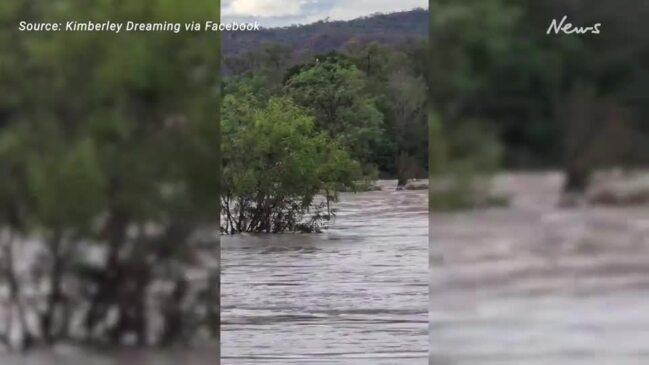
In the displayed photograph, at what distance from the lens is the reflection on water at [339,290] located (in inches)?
243

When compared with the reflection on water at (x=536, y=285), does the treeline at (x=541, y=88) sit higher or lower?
higher

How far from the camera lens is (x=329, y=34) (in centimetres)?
624

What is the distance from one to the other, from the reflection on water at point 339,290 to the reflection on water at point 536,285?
211 millimetres

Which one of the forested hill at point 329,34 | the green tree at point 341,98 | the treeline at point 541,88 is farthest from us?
the green tree at point 341,98

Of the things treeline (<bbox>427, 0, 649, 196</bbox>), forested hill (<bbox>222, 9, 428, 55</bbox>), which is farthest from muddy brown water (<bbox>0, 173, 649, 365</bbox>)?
forested hill (<bbox>222, 9, 428, 55</bbox>)

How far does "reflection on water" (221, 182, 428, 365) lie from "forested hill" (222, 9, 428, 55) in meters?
1.07

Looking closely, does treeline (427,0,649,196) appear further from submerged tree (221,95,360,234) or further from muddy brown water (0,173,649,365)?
submerged tree (221,95,360,234)

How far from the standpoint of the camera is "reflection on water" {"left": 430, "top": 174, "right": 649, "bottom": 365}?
6031 millimetres

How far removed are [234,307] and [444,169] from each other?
1762 millimetres

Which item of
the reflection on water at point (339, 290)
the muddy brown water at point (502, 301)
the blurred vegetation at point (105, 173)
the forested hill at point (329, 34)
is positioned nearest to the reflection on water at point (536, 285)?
the muddy brown water at point (502, 301)

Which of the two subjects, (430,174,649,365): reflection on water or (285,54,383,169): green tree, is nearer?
(430,174,649,365): reflection on water

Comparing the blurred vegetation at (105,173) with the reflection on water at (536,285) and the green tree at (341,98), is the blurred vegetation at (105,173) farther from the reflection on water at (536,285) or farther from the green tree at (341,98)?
the reflection on water at (536,285)

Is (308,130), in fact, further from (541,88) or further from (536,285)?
(536,285)

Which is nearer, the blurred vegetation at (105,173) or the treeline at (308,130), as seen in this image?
the blurred vegetation at (105,173)
